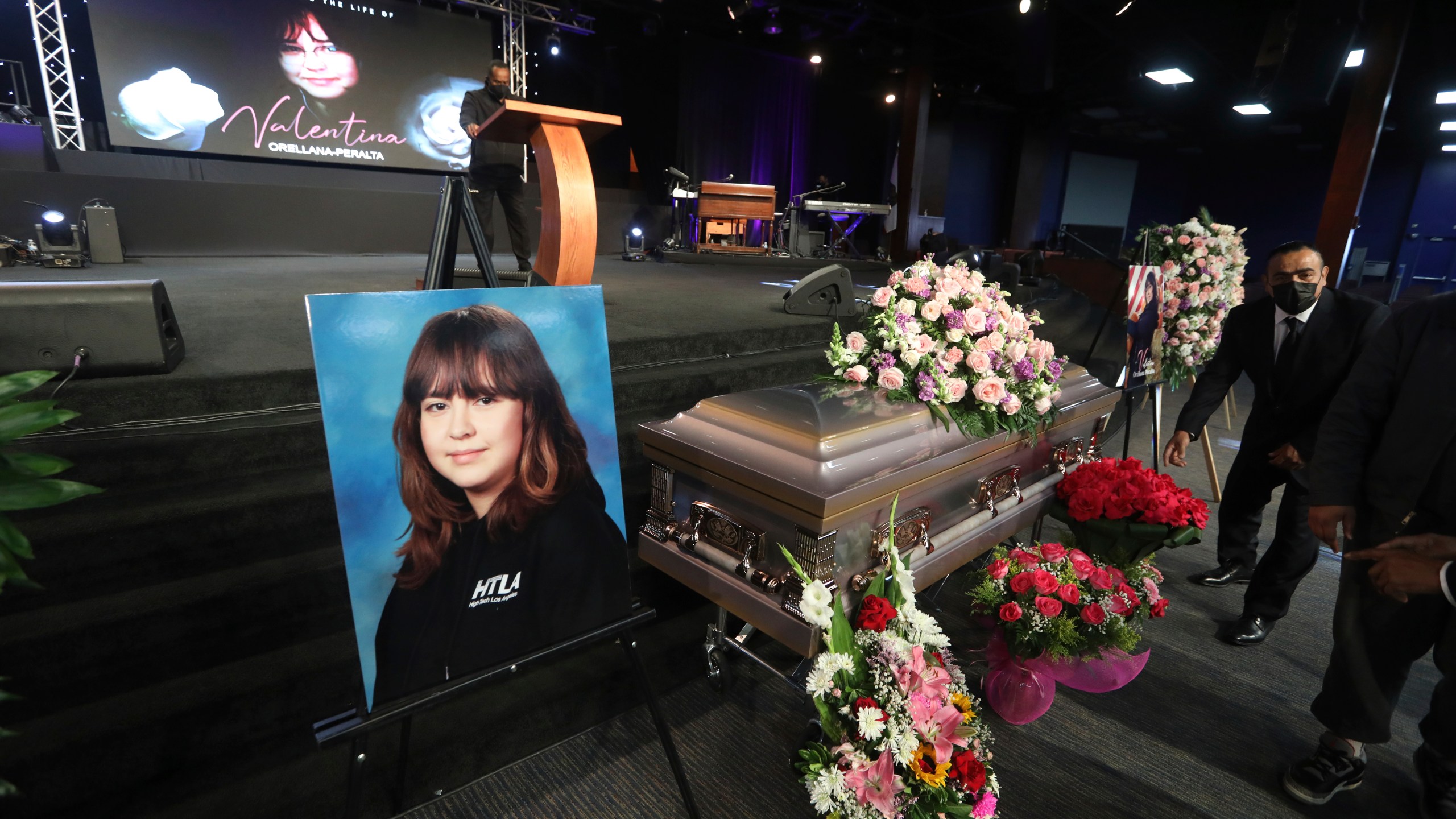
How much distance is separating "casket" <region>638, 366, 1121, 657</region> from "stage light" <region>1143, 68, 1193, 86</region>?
1005 cm

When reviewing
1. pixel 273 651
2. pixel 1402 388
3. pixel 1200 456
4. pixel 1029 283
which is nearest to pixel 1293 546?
pixel 1402 388

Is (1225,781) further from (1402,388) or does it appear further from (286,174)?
(286,174)

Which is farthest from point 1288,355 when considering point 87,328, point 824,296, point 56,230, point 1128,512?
point 56,230

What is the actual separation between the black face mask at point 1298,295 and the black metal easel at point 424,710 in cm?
270

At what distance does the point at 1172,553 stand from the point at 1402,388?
1849mm

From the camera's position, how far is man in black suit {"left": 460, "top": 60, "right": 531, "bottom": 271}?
14.6 ft

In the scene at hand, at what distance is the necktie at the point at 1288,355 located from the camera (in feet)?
8.09

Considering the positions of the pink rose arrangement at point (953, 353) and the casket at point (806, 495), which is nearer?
the casket at point (806, 495)

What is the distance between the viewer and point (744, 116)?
10.7 m

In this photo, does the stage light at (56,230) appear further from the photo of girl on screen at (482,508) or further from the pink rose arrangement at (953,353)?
the pink rose arrangement at (953,353)

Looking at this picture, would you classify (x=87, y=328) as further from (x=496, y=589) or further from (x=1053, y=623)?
(x=1053, y=623)

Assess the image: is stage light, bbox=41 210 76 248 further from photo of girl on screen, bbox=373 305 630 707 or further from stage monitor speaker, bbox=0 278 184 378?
photo of girl on screen, bbox=373 305 630 707

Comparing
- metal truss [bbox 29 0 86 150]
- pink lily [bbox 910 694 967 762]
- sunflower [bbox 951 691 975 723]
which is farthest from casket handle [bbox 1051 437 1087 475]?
metal truss [bbox 29 0 86 150]

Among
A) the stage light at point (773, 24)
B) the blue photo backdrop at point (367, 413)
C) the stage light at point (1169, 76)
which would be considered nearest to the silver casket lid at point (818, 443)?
the blue photo backdrop at point (367, 413)
